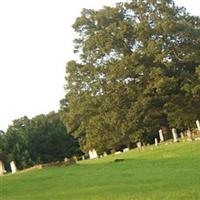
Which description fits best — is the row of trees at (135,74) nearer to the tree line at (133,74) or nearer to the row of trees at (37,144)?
the tree line at (133,74)

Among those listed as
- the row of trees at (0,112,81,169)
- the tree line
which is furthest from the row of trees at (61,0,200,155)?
the row of trees at (0,112,81,169)

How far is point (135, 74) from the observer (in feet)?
190

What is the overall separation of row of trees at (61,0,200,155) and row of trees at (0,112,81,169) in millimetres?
27123

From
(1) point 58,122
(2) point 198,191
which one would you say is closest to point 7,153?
(1) point 58,122

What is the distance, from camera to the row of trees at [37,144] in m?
87.4

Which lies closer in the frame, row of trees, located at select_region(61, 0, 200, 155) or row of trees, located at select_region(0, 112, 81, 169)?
row of trees, located at select_region(61, 0, 200, 155)

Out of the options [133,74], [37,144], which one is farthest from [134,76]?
[37,144]

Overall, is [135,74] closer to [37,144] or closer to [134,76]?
[134,76]

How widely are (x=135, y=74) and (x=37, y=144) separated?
39.6 m

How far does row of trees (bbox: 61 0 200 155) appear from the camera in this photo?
56938mm

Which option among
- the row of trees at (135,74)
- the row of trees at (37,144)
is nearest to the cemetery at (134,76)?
the row of trees at (135,74)

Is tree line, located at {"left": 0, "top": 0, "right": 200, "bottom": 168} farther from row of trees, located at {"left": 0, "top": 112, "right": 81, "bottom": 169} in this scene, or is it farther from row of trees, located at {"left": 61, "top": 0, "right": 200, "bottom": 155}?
row of trees, located at {"left": 0, "top": 112, "right": 81, "bottom": 169}

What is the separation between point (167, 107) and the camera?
58188 millimetres

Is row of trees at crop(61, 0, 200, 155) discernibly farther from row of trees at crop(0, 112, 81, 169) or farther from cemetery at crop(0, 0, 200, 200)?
row of trees at crop(0, 112, 81, 169)
